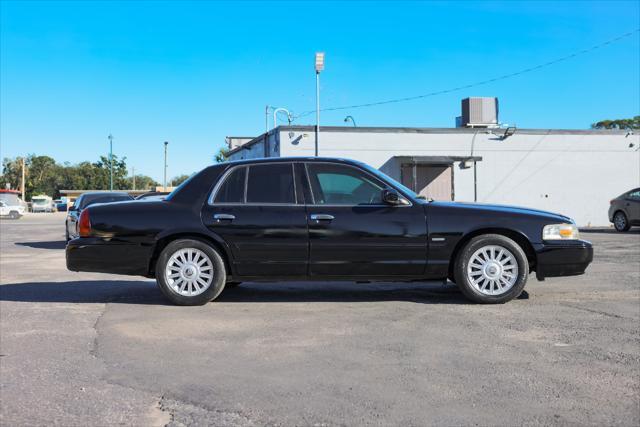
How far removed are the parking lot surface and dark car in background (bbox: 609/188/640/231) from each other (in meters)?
13.1

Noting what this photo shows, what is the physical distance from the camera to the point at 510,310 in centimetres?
578

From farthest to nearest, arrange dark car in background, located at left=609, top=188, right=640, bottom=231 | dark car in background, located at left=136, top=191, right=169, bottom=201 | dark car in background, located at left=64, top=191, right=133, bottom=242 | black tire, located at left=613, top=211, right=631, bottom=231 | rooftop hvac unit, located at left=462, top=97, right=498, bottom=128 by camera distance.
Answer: rooftop hvac unit, located at left=462, top=97, right=498, bottom=128 < black tire, located at left=613, top=211, right=631, bottom=231 < dark car in background, located at left=609, top=188, right=640, bottom=231 < dark car in background, located at left=64, top=191, right=133, bottom=242 < dark car in background, located at left=136, top=191, right=169, bottom=201

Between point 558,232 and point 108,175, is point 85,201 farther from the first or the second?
point 108,175

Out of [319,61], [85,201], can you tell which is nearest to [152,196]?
[85,201]

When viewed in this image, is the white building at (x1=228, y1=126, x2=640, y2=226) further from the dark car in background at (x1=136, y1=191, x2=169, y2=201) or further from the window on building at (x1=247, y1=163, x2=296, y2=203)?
the window on building at (x1=247, y1=163, x2=296, y2=203)

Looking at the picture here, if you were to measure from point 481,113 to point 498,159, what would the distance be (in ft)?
8.23

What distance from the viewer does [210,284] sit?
20.1ft

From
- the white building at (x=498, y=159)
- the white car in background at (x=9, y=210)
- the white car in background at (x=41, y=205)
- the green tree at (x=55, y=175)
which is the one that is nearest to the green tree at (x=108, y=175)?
the green tree at (x=55, y=175)

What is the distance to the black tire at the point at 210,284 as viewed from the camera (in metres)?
6.11

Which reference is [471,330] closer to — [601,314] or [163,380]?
[601,314]

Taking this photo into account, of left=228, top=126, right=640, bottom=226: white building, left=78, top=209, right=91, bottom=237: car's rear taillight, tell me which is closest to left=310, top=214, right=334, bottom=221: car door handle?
left=78, top=209, right=91, bottom=237: car's rear taillight

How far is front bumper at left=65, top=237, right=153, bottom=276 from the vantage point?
619cm

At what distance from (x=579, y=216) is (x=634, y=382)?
23.2m

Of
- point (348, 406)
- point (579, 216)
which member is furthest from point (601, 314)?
point (579, 216)
